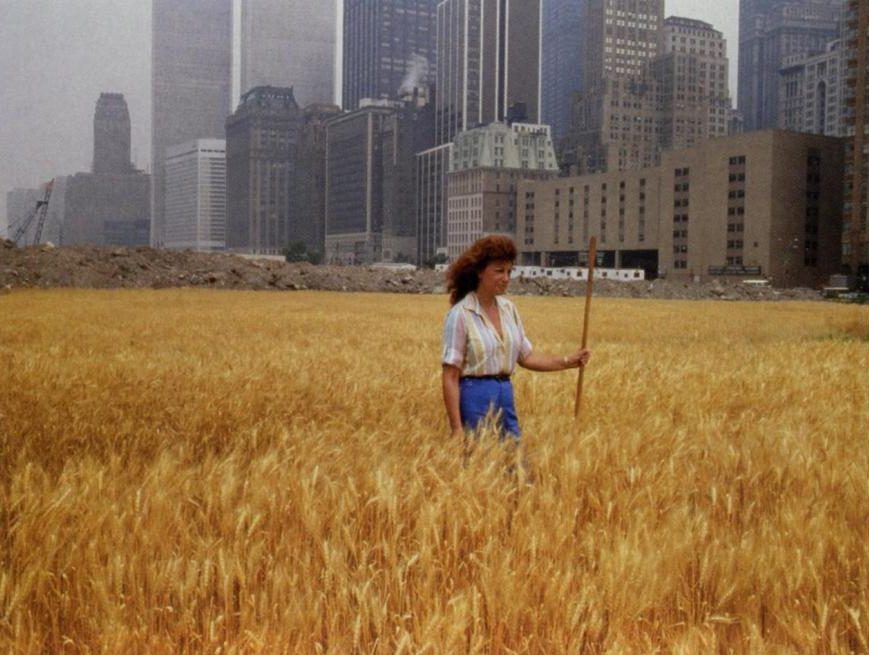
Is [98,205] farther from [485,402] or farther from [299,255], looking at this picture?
[299,255]

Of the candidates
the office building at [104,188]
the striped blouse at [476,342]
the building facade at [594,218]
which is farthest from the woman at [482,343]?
the building facade at [594,218]

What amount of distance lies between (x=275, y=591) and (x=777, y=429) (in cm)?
558

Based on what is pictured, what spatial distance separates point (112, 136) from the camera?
59.0 metres

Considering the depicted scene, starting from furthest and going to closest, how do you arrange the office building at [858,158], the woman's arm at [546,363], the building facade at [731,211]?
the building facade at [731,211] → the office building at [858,158] → the woman's arm at [546,363]

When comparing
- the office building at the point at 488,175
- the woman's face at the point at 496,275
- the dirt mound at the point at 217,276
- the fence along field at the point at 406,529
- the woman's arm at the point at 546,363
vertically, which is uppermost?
the office building at the point at 488,175

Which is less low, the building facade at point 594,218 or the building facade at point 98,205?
the building facade at point 594,218

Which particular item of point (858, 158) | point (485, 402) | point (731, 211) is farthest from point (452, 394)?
point (731, 211)

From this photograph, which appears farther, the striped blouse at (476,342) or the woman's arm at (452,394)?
the striped blouse at (476,342)

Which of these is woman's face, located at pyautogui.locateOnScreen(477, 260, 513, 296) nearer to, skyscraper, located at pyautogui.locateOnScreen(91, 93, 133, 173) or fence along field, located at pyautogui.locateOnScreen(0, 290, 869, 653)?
fence along field, located at pyautogui.locateOnScreen(0, 290, 869, 653)

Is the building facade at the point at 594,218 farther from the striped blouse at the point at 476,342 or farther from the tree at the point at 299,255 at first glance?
the striped blouse at the point at 476,342

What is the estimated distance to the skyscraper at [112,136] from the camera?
58.5 metres

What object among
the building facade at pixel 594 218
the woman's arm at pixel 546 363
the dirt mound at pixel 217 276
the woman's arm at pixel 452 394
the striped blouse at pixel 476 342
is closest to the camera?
the woman's arm at pixel 452 394

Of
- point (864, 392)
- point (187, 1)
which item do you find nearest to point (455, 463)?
point (864, 392)

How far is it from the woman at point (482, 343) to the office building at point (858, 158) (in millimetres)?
114702
